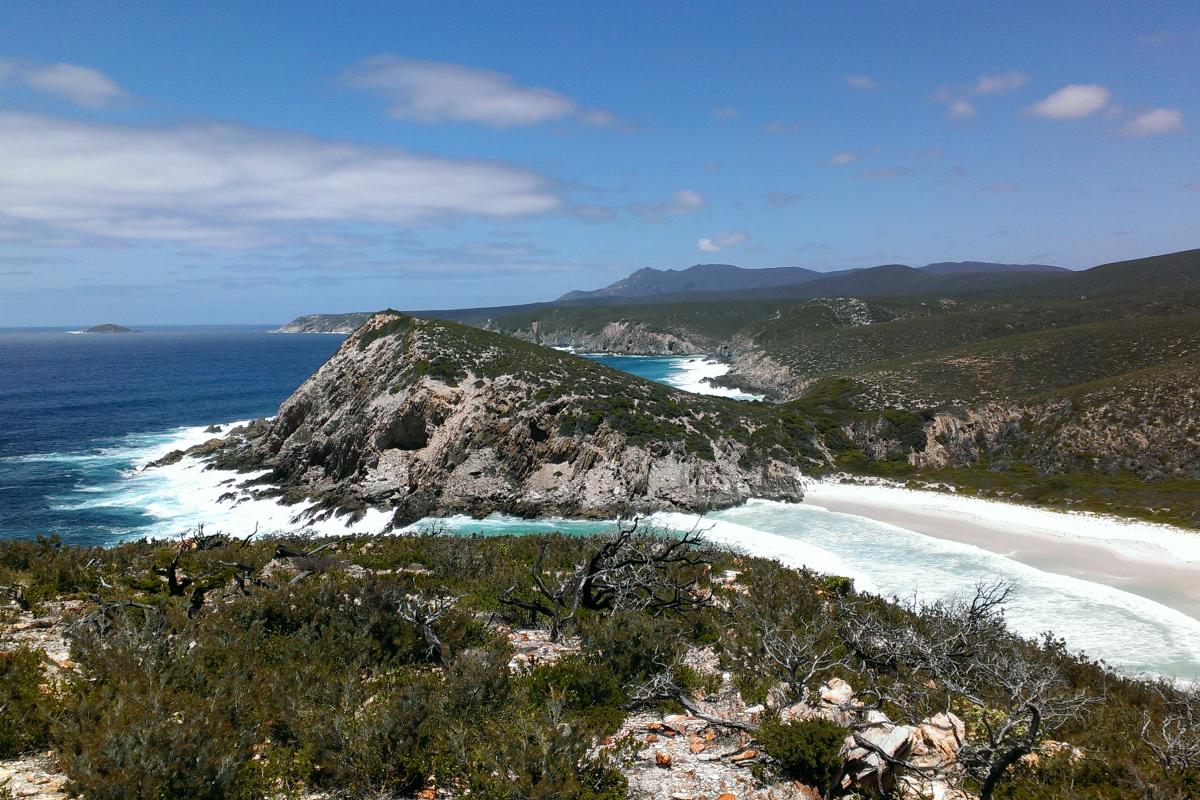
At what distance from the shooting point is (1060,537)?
30.7 meters

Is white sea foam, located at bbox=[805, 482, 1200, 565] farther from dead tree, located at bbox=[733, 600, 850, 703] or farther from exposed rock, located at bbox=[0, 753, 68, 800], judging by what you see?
exposed rock, located at bbox=[0, 753, 68, 800]

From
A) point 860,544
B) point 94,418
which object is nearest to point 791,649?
point 860,544

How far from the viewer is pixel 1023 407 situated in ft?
163

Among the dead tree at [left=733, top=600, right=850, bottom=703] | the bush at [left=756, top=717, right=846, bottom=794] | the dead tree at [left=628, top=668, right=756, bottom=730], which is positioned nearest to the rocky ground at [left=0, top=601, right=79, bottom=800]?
the dead tree at [left=628, top=668, right=756, bottom=730]

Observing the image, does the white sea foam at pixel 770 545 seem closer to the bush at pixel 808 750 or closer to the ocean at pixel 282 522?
the ocean at pixel 282 522

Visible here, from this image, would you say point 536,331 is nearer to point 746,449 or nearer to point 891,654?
point 746,449

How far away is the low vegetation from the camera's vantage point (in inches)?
226

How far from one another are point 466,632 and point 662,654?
339 centimetres

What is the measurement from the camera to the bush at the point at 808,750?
6.32 meters

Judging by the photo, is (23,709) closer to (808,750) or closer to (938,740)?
(808,750)

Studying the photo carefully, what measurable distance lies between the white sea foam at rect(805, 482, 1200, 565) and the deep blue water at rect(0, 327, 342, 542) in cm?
4436

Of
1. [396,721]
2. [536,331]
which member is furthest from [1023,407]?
[536,331]

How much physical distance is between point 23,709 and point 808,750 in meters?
8.62

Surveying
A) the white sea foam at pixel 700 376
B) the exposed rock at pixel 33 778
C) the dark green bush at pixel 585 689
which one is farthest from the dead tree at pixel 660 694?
the white sea foam at pixel 700 376
